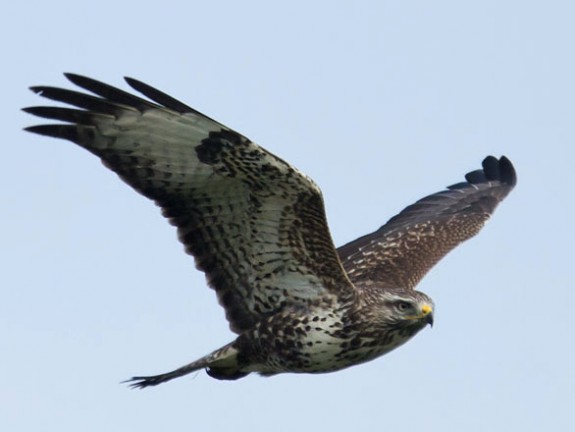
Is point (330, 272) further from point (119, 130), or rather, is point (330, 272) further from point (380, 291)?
point (119, 130)

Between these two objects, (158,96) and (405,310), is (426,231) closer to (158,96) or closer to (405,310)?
(405,310)

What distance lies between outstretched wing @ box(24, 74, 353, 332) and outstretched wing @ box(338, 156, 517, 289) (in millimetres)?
995

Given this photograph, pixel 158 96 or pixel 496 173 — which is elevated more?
pixel 496 173

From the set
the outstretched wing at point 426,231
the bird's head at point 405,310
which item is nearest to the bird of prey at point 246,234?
the bird's head at point 405,310

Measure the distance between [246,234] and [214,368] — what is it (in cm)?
128

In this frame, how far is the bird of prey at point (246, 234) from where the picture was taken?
1081 cm

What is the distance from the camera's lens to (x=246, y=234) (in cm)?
1157

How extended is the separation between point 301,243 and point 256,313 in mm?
866

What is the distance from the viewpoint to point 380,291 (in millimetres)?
11867

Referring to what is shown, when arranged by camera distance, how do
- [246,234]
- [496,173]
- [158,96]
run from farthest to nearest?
[496,173]
[246,234]
[158,96]

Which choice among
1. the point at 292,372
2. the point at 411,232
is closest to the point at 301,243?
the point at 292,372

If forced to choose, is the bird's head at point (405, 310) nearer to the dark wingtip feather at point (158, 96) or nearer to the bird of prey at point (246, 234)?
the bird of prey at point (246, 234)

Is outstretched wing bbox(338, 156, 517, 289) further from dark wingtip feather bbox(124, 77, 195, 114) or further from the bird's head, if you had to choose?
dark wingtip feather bbox(124, 77, 195, 114)

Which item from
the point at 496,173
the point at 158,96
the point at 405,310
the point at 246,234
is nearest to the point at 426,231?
the point at 496,173
